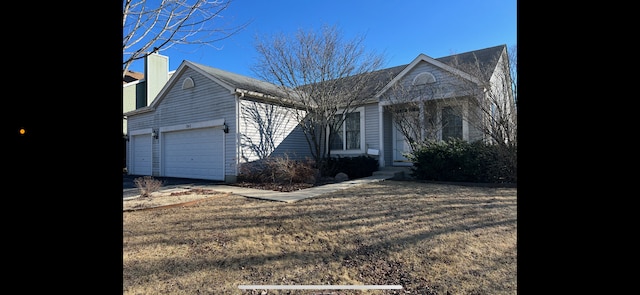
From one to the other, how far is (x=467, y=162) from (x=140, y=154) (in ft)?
46.5

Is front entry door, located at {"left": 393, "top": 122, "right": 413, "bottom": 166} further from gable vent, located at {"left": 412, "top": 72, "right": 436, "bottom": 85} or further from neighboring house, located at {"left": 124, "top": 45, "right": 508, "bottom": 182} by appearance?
gable vent, located at {"left": 412, "top": 72, "right": 436, "bottom": 85}

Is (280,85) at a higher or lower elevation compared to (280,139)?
higher

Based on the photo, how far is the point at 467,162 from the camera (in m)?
8.26

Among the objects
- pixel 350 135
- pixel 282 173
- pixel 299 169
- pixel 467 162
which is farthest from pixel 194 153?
pixel 467 162

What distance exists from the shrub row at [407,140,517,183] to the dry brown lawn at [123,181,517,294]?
190 centimetres

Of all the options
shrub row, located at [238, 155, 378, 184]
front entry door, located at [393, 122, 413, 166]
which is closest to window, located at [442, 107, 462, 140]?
front entry door, located at [393, 122, 413, 166]

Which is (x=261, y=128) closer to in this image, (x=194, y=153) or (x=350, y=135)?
(x=194, y=153)

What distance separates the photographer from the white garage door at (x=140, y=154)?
14.2 meters
